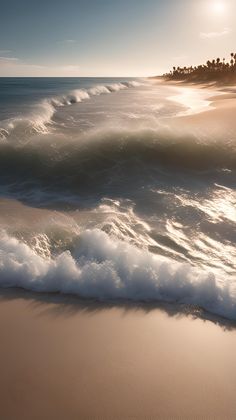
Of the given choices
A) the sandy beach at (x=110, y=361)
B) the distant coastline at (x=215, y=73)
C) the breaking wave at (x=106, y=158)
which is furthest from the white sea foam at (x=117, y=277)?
the distant coastline at (x=215, y=73)

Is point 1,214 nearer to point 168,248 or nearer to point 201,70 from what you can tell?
point 168,248

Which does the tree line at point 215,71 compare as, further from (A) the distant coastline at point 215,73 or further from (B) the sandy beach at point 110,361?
(B) the sandy beach at point 110,361

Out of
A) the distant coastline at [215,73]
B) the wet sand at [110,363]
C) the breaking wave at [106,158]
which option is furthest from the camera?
the distant coastline at [215,73]

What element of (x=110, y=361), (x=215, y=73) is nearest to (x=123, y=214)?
(x=110, y=361)

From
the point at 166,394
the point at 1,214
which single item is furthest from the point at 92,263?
the point at 1,214

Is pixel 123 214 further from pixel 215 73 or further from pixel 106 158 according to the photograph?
pixel 215 73

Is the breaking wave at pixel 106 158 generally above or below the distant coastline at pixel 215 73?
below
